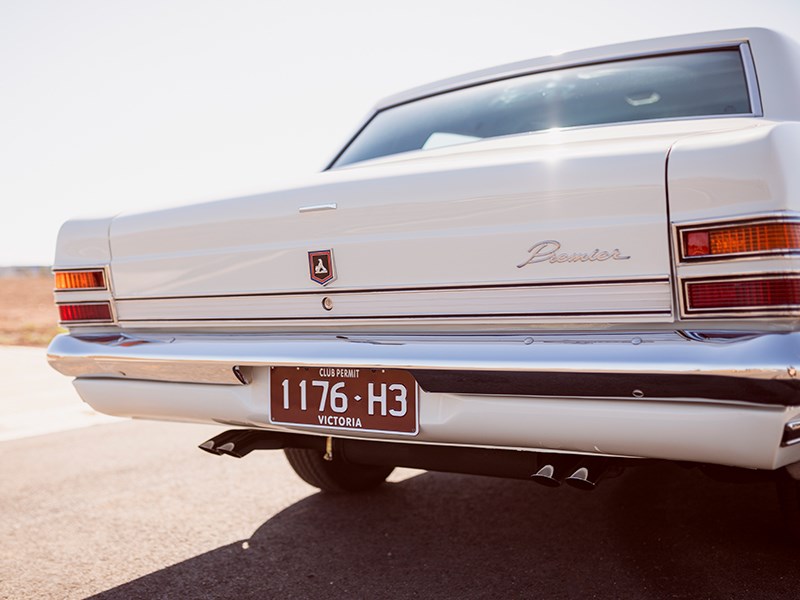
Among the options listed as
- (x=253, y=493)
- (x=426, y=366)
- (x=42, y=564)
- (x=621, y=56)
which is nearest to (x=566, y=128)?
(x=621, y=56)

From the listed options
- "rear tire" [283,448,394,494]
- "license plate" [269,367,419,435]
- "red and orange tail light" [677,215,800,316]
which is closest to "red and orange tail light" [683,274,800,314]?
"red and orange tail light" [677,215,800,316]

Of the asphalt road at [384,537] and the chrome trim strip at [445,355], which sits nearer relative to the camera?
the chrome trim strip at [445,355]

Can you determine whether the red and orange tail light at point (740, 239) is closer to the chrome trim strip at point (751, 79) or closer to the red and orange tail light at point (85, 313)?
the chrome trim strip at point (751, 79)

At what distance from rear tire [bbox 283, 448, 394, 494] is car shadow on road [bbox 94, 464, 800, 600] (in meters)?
0.06

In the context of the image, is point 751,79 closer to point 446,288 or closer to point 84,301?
point 446,288

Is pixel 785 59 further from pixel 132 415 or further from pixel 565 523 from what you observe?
pixel 132 415

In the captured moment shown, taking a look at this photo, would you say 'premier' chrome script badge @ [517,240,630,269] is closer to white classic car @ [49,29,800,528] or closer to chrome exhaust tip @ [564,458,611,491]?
white classic car @ [49,29,800,528]

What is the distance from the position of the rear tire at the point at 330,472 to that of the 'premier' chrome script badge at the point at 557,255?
1.53m

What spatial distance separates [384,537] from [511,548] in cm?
50

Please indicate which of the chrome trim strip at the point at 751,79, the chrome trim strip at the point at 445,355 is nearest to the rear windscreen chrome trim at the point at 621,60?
the chrome trim strip at the point at 751,79

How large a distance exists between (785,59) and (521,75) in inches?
39.2

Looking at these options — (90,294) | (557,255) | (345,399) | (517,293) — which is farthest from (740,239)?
(90,294)

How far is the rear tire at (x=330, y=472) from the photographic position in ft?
10.9

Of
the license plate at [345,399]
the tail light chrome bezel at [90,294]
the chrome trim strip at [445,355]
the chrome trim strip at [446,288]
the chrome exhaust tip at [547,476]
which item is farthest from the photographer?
the tail light chrome bezel at [90,294]
